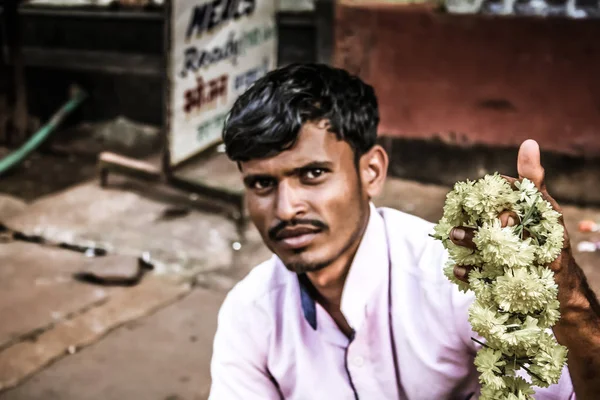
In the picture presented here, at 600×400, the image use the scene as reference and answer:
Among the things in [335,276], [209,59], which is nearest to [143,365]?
[335,276]

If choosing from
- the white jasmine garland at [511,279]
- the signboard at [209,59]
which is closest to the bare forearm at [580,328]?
the white jasmine garland at [511,279]

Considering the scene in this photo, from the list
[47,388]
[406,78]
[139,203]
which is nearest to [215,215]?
[139,203]

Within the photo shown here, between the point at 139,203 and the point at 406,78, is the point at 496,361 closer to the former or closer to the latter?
the point at 406,78

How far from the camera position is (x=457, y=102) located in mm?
5480

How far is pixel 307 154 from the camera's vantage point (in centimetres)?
180

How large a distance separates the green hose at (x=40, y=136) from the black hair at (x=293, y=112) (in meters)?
5.82

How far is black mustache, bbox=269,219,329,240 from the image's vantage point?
69.4 inches

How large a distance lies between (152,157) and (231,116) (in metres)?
5.62

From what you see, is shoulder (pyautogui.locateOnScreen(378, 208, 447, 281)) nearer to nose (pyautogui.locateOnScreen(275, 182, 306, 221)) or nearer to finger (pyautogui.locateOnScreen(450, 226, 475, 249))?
nose (pyautogui.locateOnScreen(275, 182, 306, 221))

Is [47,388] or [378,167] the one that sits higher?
[378,167]

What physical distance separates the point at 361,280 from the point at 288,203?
1.04ft

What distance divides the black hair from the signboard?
11.5ft

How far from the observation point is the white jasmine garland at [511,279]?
42.9 inches

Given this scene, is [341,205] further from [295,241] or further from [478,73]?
[478,73]
